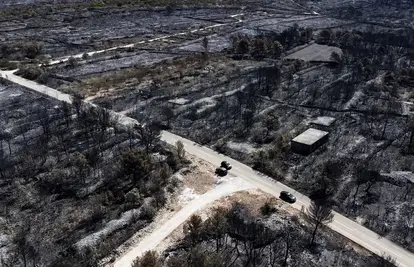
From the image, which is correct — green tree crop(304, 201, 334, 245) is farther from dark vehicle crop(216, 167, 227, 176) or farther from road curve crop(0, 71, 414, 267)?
dark vehicle crop(216, 167, 227, 176)

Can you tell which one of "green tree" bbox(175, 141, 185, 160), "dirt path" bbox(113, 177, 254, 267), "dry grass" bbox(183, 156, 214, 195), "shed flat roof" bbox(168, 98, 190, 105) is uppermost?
"green tree" bbox(175, 141, 185, 160)

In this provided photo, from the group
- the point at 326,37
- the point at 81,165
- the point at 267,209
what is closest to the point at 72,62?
the point at 81,165

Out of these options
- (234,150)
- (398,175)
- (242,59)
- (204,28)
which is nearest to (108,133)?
(234,150)

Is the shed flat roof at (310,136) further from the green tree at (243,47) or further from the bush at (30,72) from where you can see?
the bush at (30,72)

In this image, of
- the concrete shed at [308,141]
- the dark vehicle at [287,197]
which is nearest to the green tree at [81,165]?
the dark vehicle at [287,197]

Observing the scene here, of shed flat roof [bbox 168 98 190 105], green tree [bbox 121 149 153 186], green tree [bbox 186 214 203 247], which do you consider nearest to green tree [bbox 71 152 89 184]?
green tree [bbox 121 149 153 186]

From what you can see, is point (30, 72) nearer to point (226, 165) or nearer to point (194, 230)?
point (226, 165)
